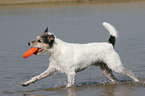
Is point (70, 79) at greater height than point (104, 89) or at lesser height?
greater

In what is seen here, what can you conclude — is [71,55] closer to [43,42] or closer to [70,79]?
[70,79]

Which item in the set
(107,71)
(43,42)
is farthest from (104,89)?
(43,42)

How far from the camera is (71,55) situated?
8.85 metres

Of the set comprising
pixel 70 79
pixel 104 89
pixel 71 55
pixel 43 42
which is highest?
pixel 43 42

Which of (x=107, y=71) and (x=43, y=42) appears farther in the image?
(x=107, y=71)

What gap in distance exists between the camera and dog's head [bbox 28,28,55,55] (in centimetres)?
850

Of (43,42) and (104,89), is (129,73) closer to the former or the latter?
(104,89)

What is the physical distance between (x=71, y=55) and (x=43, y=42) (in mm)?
777

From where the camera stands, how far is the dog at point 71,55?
338 inches

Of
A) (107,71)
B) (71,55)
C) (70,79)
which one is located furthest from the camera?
(107,71)

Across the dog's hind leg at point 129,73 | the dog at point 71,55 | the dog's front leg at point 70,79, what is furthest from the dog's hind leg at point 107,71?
the dog's front leg at point 70,79

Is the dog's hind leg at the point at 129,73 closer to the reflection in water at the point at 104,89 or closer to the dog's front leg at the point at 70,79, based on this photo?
the reflection in water at the point at 104,89

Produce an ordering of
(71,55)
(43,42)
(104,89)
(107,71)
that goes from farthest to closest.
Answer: (107,71) < (104,89) < (71,55) < (43,42)

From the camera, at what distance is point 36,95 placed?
8797 millimetres
